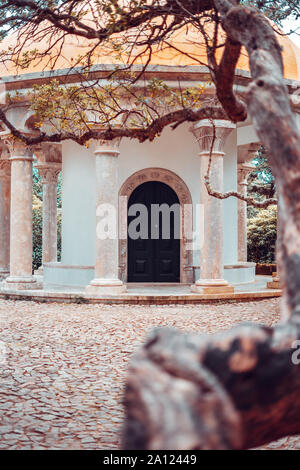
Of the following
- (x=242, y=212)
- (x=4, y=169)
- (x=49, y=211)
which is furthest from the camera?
(x=242, y=212)

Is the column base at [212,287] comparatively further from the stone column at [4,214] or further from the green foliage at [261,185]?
the green foliage at [261,185]

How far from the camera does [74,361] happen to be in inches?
256

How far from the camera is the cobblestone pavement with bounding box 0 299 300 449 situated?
160 inches

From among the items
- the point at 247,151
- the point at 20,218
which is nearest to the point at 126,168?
the point at 20,218

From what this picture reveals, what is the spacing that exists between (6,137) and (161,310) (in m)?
6.15

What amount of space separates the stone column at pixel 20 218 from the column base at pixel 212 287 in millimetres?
4392

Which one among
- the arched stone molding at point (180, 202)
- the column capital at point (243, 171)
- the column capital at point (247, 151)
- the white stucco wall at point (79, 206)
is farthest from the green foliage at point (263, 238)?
the white stucco wall at point (79, 206)

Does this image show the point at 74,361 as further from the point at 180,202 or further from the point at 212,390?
the point at 180,202

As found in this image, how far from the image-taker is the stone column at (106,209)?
493 inches

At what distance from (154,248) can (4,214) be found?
18.0 ft

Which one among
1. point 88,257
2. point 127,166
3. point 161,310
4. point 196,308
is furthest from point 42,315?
point 127,166

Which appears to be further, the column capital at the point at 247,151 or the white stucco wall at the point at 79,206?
the column capital at the point at 247,151

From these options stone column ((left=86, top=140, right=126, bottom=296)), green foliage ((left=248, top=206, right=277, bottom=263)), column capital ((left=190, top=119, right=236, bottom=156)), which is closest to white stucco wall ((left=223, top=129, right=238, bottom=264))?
column capital ((left=190, top=119, right=236, bottom=156))

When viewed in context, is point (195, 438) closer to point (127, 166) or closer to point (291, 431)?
point (291, 431)
